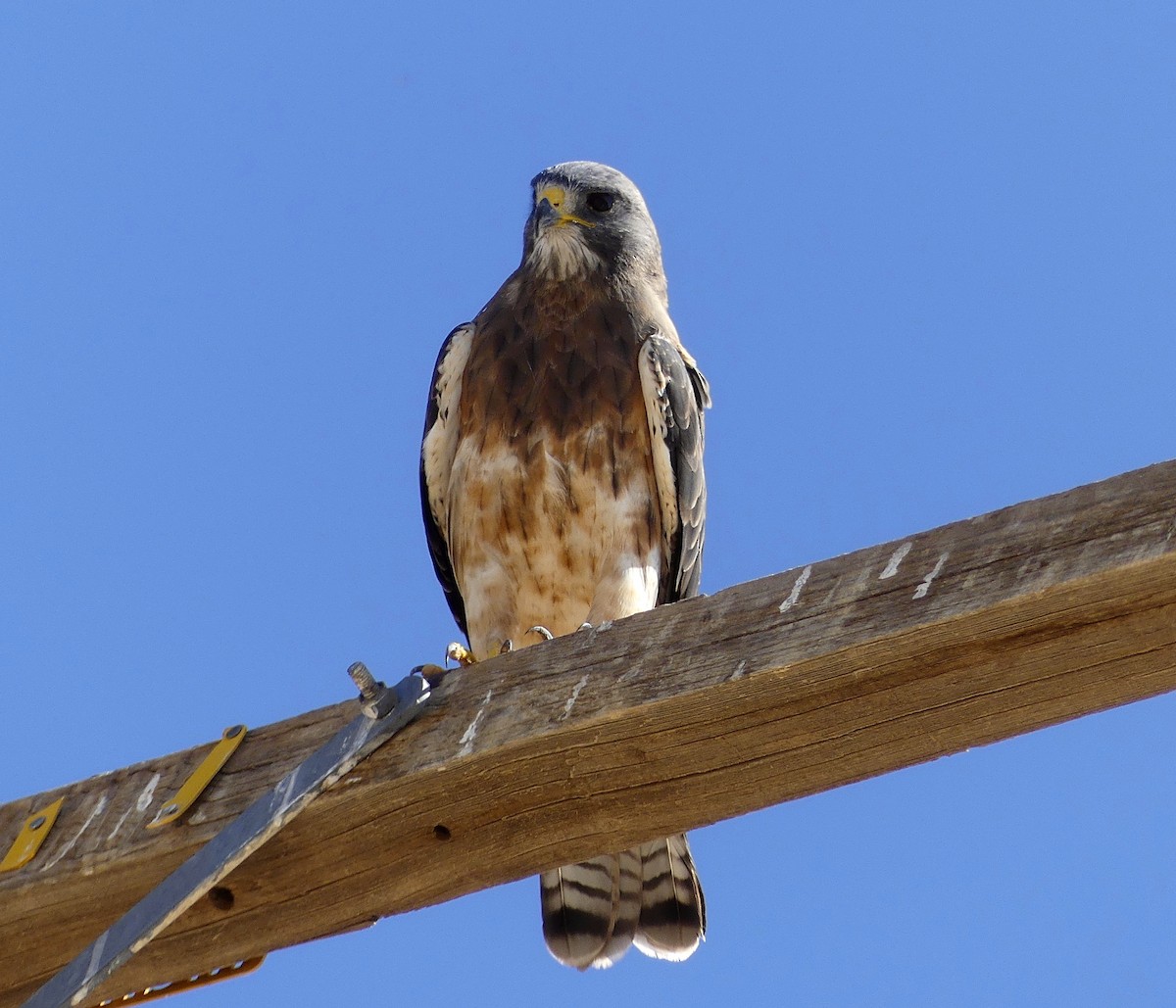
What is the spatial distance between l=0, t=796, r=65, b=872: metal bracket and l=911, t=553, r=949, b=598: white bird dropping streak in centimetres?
137

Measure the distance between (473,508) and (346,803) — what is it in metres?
2.66

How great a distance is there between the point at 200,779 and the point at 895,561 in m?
1.05

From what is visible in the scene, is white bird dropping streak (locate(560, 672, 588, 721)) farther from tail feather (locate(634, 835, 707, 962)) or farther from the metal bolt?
tail feather (locate(634, 835, 707, 962))

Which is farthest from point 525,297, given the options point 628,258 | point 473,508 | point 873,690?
point 873,690

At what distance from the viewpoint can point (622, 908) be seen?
3598mm

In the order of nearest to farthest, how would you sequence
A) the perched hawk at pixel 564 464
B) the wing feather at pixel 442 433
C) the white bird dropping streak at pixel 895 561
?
the white bird dropping streak at pixel 895 561, the perched hawk at pixel 564 464, the wing feather at pixel 442 433

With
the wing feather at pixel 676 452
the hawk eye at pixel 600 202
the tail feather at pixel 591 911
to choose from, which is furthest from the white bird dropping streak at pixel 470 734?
the hawk eye at pixel 600 202

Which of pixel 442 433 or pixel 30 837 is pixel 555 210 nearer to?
pixel 442 433

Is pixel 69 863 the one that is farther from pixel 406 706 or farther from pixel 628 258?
pixel 628 258

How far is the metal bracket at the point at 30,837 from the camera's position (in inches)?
91.3

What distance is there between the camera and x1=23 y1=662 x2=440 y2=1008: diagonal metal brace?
2.02 metres

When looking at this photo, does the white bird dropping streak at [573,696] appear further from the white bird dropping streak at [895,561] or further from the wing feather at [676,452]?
the wing feather at [676,452]

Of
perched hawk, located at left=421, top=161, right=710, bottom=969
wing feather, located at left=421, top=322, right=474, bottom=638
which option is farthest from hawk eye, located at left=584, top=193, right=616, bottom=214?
wing feather, located at left=421, top=322, right=474, bottom=638

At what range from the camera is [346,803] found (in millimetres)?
2111
